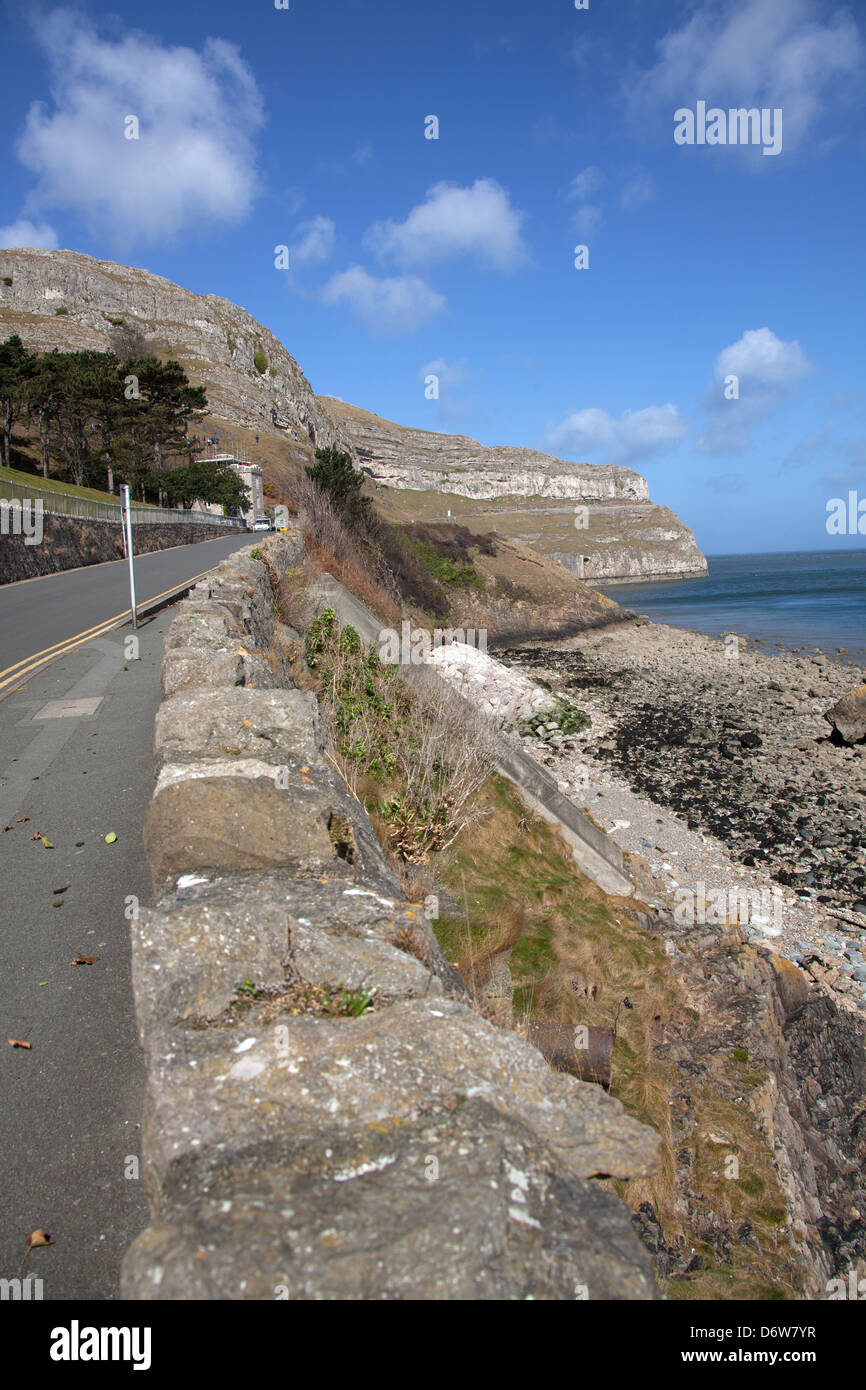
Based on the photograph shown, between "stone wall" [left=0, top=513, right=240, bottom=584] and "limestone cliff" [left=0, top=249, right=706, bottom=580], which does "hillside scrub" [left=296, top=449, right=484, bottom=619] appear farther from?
"limestone cliff" [left=0, top=249, right=706, bottom=580]

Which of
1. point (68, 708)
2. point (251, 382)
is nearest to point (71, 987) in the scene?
point (68, 708)

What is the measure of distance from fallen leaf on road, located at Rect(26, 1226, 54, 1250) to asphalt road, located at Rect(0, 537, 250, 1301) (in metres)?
0.02

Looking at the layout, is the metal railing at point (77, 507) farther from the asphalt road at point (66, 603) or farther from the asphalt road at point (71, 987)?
the asphalt road at point (71, 987)

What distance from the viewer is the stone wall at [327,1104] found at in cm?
158

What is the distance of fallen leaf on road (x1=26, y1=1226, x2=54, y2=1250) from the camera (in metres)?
2.44

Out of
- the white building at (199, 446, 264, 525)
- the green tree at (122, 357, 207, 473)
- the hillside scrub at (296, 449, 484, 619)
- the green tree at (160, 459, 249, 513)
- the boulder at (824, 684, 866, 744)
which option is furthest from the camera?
the white building at (199, 446, 264, 525)

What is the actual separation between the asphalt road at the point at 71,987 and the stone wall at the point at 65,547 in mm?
12816

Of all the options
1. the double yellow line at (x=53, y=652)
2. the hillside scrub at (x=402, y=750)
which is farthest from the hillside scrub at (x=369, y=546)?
the hillside scrub at (x=402, y=750)

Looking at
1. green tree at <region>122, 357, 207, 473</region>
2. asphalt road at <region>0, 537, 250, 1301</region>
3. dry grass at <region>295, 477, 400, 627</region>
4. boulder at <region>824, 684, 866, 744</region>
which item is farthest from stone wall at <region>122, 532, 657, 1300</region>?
green tree at <region>122, 357, 207, 473</region>

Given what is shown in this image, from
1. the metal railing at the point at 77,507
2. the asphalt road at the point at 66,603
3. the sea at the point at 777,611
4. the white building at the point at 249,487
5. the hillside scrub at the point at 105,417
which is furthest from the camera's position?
the white building at the point at 249,487

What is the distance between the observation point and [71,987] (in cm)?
374

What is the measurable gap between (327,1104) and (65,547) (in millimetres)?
25045

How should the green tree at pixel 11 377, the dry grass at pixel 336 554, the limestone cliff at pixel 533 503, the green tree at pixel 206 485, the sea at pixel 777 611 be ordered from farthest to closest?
the limestone cliff at pixel 533 503 → the green tree at pixel 206 485 → the green tree at pixel 11 377 → the sea at pixel 777 611 → the dry grass at pixel 336 554
